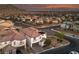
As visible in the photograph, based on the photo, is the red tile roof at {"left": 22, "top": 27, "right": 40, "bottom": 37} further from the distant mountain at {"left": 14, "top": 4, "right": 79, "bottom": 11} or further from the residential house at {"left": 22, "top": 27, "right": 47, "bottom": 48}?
the distant mountain at {"left": 14, "top": 4, "right": 79, "bottom": 11}

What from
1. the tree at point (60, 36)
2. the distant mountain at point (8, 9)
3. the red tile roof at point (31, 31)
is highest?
the distant mountain at point (8, 9)

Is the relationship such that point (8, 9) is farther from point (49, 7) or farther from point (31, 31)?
point (49, 7)

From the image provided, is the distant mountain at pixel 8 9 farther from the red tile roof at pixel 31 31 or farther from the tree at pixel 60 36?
the tree at pixel 60 36

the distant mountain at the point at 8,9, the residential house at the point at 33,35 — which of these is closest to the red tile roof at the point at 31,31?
the residential house at the point at 33,35

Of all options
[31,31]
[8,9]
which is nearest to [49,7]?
[31,31]

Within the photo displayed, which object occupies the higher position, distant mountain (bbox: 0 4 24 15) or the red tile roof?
distant mountain (bbox: 0 4 24 15)

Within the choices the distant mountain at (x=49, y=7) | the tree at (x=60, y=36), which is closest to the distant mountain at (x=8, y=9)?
the distant mountain at (x=49, y=7)

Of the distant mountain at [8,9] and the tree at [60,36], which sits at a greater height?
the distant mountain at [8,9]

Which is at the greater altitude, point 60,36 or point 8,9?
point 8,9

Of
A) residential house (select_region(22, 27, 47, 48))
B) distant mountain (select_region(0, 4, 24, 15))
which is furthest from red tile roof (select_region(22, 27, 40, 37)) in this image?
distant mountain (select_region(0, 4, 24, 15))

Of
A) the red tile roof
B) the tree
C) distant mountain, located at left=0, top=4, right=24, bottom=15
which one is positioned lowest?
the tree
